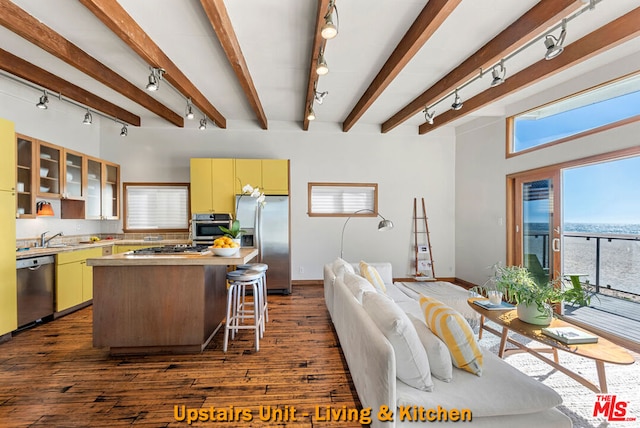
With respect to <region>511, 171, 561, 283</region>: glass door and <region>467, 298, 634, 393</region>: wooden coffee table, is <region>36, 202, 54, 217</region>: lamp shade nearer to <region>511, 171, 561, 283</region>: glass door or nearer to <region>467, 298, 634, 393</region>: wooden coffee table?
<region>467, 298, 634, 393</region>: wooden coffee table

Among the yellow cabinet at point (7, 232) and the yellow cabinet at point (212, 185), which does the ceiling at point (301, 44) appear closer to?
the yellow cabinet at point (7, 232)

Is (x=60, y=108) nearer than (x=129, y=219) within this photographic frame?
Yes

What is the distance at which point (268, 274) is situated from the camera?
184 inches

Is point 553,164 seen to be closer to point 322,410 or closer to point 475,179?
point 475,179

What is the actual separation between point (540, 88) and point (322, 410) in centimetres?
459

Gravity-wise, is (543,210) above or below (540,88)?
below

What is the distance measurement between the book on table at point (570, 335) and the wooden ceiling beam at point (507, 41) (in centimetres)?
234

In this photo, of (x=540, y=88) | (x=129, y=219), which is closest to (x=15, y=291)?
(x=129, y=219)

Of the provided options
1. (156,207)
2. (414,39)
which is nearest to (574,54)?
(414,39)

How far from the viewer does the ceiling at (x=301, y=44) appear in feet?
7.39

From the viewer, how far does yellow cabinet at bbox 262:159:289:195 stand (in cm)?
475

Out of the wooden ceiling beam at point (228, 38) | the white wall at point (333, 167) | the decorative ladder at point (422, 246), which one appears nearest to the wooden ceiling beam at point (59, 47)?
the white wall at point (333, 167)

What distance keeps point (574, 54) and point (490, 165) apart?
2.18 meters

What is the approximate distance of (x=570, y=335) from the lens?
1970 millimetres
